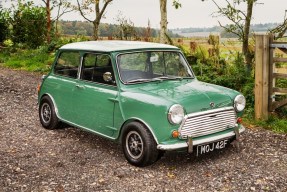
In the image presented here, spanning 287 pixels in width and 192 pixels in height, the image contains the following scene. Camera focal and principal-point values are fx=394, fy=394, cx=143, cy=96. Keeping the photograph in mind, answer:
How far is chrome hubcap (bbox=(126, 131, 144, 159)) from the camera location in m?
5.55

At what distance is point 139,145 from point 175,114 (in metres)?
0.75

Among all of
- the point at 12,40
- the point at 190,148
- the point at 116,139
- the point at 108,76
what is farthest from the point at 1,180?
the point at 12,40

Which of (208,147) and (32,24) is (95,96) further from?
(32,24)

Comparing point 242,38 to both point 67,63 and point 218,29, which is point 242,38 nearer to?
point 218,29

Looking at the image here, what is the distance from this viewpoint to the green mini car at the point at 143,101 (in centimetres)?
531

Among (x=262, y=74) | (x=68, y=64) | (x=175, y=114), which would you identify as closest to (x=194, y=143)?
(x=175, y=114)

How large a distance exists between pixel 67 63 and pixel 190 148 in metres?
3.03

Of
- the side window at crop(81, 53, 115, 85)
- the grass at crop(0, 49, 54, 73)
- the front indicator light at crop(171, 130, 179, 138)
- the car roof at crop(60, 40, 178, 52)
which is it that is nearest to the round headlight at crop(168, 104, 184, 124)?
the front indicator light at crop(171, 130, 179, 138)

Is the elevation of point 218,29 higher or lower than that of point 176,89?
higher

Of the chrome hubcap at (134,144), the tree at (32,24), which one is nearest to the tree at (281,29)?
the chrome hubcap at (134,144)

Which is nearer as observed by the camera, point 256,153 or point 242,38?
point 256,153

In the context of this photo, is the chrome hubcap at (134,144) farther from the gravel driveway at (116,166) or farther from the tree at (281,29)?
the tree at (281,29)

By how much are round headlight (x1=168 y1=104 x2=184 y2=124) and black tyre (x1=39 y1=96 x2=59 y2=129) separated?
294cm

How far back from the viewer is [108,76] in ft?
19.6
